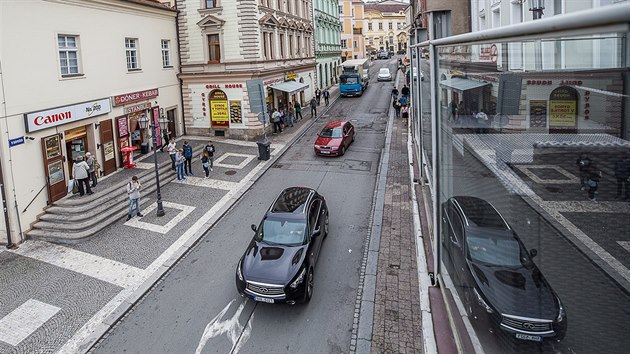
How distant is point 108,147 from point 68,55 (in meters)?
4.36

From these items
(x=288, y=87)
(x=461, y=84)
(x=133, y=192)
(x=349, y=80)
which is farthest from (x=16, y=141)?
(x=349, y=80)

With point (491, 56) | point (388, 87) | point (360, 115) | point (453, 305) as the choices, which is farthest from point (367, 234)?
point (388, 87)

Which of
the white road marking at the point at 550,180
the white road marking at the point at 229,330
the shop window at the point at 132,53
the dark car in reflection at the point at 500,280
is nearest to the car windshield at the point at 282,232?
the white road marking at the point at 229,330

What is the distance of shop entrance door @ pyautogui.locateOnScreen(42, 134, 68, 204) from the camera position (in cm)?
1708

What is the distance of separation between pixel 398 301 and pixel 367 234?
13.4ft

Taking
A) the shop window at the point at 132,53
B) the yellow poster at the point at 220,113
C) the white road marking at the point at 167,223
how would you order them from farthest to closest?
the yellow poster at the point at 220,113, the shop window at the point at 132,53, the white road marking at the point at 167,223

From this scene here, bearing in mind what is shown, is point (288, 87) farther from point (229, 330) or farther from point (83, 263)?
point (229, 330)

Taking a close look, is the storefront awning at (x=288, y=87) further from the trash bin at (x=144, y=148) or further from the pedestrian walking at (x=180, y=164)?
the pedestrian walking at (x=180, y=164)

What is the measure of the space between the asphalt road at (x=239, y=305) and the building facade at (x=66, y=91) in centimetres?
690

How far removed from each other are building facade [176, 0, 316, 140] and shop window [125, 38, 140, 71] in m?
4.62

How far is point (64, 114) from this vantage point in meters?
18.1

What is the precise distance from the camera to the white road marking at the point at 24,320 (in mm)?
10266

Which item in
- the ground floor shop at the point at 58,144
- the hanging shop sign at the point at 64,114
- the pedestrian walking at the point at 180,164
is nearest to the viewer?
the ground floor shop at the point at 58,144

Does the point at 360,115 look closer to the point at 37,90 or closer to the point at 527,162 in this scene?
the point at 37,90
